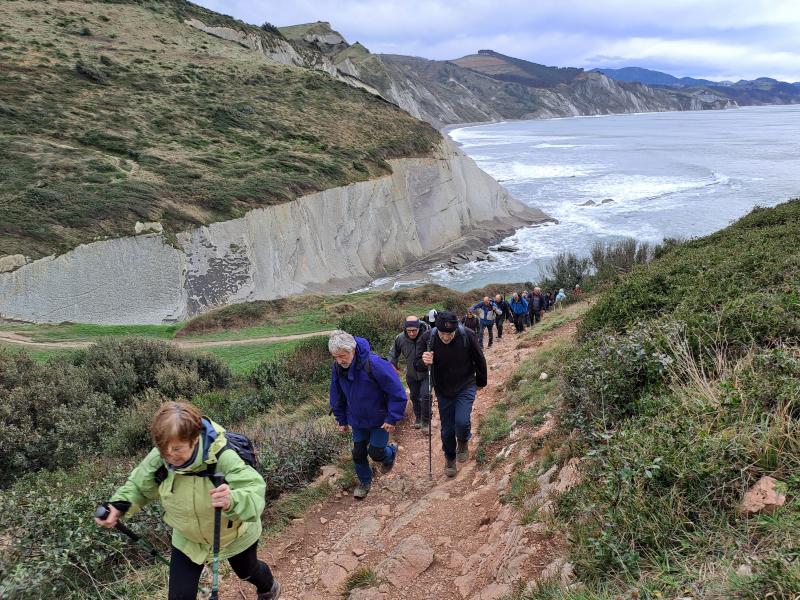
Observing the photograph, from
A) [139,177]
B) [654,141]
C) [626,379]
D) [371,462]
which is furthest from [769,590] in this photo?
[654,141]

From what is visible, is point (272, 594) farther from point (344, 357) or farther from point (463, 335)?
point (463, 335)

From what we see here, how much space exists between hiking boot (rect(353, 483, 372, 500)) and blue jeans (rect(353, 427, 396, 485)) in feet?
0.11

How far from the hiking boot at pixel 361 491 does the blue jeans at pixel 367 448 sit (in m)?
0.03

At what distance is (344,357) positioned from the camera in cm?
447

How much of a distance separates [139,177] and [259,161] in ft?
26.4

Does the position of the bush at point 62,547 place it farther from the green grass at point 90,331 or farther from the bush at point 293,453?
the green grass at point 90,331

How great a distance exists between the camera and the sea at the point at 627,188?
3934cm

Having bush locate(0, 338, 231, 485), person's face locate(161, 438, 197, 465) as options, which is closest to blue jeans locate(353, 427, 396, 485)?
person's face locate(161, 438, 197, 465)

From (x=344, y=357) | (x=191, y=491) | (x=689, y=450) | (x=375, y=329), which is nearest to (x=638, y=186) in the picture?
(x=375, y=329)

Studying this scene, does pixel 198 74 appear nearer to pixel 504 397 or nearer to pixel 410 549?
pixel 504 397

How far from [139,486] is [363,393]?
2178 millimetres

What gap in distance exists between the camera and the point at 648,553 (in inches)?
109

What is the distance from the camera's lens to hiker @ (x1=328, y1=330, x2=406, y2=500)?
179 inches

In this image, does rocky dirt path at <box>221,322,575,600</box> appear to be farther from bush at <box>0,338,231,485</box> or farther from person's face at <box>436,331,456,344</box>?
bush at <box>0,338,231,485</box>
